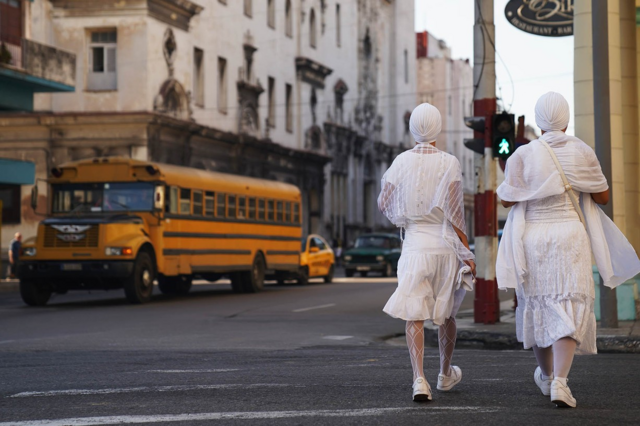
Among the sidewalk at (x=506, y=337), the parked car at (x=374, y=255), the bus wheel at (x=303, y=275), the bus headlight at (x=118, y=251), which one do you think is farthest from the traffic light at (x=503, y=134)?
the parked car at (x=374, y=255)

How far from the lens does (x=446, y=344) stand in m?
7.68

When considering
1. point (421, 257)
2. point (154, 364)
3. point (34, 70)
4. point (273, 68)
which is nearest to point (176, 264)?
point (34, 70)

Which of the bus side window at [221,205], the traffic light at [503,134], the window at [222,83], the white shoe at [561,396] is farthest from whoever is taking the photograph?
the window at [222,83]

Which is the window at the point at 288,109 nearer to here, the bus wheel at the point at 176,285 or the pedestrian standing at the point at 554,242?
the bus wheel at the point at 176,285

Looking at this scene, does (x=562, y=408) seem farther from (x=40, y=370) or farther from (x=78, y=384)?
(x=40, y=370)

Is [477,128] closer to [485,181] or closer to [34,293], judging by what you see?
[485,181]

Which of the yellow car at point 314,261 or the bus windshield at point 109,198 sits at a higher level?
the bus windshield at point 109,198

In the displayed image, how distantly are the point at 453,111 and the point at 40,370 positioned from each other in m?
95.2

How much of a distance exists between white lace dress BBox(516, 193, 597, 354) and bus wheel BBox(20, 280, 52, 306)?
17.7m

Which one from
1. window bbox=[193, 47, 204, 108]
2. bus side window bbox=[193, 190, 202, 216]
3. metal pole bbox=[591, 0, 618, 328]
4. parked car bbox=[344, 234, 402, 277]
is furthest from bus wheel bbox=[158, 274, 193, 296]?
window bbox=[193, 47, 204, 108]

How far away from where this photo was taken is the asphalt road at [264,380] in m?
6.56

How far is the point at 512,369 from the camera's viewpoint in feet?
30.7

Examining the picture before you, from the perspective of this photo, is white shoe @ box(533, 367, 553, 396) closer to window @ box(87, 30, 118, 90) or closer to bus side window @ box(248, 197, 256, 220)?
bus side window @ box(248, 197, 256, 220)

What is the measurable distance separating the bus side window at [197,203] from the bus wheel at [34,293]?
3865mm
